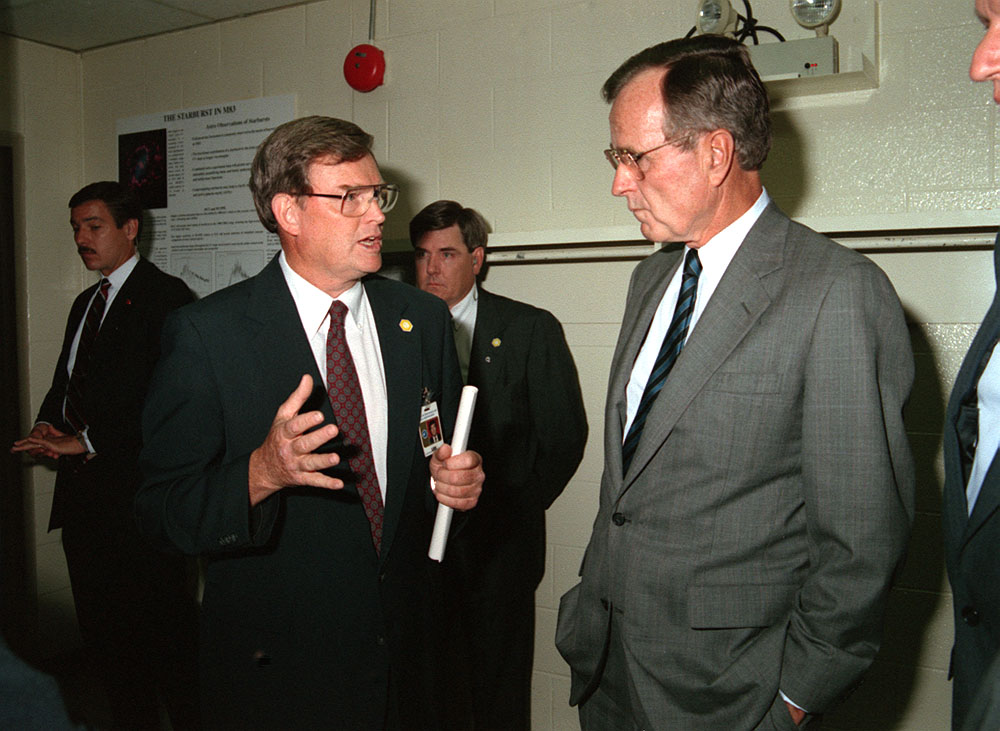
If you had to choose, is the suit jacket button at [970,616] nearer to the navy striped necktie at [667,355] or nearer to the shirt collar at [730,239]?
the navy striped necktie at [667,355]

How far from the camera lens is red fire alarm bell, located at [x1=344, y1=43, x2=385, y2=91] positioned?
3.05m

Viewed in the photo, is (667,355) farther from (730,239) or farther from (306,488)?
(306,488)

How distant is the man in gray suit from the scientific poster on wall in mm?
2452

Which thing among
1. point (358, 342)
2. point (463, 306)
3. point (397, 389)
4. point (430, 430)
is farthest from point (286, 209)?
point (463, 306)

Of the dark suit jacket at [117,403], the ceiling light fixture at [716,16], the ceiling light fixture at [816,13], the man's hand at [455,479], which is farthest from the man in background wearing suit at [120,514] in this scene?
the ceiling light fixture at [816,13]

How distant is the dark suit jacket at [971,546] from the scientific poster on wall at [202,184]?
294cm

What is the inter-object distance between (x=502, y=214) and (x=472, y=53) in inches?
26.1

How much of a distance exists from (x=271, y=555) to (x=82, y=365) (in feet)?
6.84

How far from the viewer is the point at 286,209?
69.4 inches

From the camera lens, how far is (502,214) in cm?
292

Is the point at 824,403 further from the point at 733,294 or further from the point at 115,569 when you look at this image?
the point at 115,569

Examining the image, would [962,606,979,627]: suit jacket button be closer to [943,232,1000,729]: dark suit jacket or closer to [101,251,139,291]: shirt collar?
[943,232,1000,729]: dark suit jacket

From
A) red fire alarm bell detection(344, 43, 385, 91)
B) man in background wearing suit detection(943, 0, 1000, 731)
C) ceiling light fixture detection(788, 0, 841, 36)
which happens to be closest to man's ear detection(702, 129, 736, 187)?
man in background wearing suit detection(943, 0, 1000, 731)

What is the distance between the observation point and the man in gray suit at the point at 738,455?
4.11 ft
